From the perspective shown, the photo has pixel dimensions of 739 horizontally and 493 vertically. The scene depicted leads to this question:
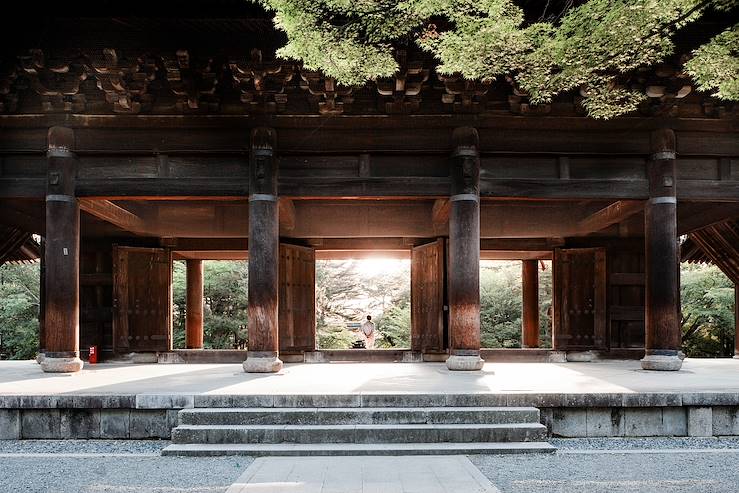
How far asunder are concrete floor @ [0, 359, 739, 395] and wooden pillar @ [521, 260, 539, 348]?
534 centimetres

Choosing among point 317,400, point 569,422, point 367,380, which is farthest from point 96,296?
point 569,422

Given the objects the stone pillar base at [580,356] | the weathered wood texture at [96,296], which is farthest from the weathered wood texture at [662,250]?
the weathered wood texture at [96,296]

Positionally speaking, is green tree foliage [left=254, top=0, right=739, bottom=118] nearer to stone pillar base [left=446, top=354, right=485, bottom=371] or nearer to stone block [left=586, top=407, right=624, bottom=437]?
stone block [left=586, top=407, right=624, bottom=437]

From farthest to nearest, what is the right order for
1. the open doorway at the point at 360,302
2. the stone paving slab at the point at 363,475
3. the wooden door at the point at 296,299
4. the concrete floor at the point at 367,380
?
the open doorway at the point at 360,302, the wooden door at the point at 296,299, the concrete floor at the point at 367,380, the stone paving slab at the point at 363,475

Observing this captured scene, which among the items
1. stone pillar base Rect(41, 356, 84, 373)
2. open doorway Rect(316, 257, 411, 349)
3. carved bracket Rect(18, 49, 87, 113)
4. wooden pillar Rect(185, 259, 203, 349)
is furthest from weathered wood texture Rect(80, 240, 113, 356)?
open doorway Rect(316, 257, 411, 349)

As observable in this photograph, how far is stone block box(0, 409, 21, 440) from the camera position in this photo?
6.85 m

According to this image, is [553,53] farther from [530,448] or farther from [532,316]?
[532,316]

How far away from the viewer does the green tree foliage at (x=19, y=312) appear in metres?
19.4

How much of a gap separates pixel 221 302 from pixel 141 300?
29.1 ft

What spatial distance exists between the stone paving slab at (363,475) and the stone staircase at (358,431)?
0.28 meters

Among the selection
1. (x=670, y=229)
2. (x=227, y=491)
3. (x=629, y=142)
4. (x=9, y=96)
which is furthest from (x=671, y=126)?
(x=9, y=96)

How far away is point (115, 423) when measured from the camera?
6875 mm

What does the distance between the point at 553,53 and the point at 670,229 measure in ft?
11.4

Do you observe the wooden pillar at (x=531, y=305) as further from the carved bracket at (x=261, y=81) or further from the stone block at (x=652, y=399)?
the stone block at (x=652, y=399)
